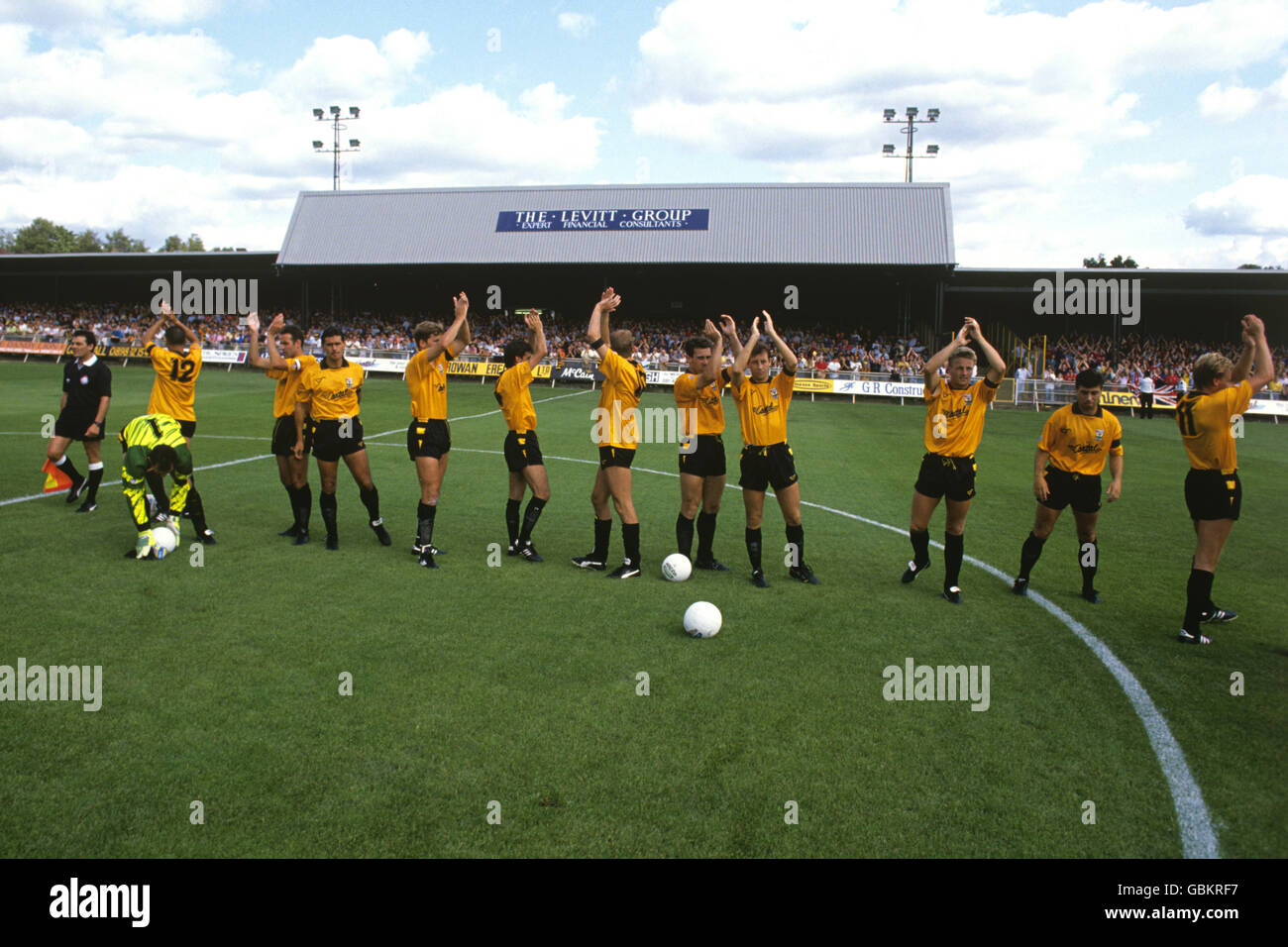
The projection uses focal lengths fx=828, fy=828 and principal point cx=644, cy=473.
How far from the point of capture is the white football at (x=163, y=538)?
8.10m

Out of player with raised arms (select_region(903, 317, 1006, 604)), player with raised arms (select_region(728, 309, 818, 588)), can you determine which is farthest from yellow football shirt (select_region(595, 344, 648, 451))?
player with raised arms (select_region(903, 317, 1006, 604))

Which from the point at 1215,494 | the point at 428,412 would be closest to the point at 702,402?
the point at 428,412

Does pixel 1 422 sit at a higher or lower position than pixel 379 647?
higher

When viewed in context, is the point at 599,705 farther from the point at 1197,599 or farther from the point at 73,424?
the point at 73,424

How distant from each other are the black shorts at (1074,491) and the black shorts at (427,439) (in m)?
5.96

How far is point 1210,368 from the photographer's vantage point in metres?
6.58

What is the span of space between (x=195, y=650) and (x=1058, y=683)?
19.5 feet

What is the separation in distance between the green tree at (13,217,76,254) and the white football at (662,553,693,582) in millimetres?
116820

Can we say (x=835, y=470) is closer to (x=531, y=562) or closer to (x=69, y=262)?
(x=531, y=562)

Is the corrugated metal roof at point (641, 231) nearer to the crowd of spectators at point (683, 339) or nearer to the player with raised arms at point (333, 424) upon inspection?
the crowd of spectators at point (683, 339)

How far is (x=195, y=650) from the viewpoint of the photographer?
5.81m

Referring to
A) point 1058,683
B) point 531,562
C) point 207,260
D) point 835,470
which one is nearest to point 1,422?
point 531,562

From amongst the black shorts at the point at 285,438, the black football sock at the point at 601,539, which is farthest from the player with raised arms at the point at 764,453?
the black shorts at the point at 285,438

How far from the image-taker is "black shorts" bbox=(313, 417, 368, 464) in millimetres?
8703
